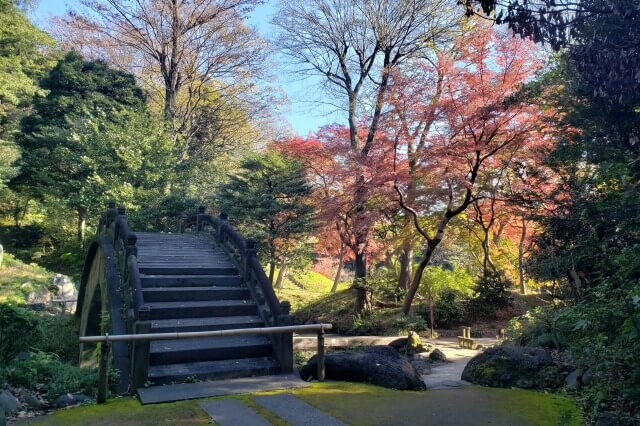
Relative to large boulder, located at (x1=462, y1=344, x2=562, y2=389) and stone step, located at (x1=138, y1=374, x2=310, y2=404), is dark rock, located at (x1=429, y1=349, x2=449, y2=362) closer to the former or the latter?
large boulder, located at (x1=462, y1=344, x2=562, y2=389)

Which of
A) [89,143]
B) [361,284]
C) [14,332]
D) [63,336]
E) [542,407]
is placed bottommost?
[542,407]

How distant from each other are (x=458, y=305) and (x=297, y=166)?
7.92 m

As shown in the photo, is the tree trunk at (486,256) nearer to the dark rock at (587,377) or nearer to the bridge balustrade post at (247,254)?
the bridge balustrade post at (247,254)

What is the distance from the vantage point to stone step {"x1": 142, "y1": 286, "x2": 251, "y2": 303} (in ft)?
24.3

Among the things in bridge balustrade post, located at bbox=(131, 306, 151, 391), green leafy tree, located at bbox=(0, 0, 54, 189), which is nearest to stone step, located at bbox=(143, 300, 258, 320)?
bridge balustrade post, located at bbox=(131, 306, 151, 391)

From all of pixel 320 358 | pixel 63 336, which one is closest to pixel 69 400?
pixel 320 358

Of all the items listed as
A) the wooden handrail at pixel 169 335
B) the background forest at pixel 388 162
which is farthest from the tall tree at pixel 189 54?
the wooden handrail at pixel 169 335

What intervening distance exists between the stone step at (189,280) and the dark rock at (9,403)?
11.2 feet

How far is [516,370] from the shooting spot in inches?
212

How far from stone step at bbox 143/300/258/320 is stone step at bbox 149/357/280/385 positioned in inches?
46.7

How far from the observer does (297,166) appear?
17.3m

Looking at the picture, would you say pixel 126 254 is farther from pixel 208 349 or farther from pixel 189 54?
pixel 189 54

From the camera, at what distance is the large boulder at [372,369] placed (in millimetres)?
5359

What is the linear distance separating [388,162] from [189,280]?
27.2ft
